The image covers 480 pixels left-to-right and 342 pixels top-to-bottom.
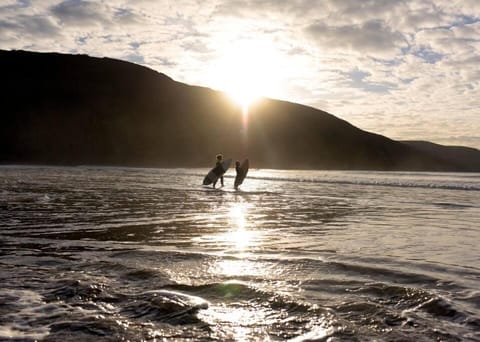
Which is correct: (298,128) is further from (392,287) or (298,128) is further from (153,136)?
(392,287)

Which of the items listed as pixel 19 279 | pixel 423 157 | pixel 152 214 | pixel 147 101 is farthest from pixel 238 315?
pixel 423 157

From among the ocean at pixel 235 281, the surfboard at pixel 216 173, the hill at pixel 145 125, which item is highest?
the hill at pixel 145 125

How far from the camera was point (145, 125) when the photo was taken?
114 meters


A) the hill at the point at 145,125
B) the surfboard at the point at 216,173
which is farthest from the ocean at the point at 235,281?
the hill at the point at 145,125

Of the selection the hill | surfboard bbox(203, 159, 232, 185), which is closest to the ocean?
surfboard bbox(203, 159, 232, 185)

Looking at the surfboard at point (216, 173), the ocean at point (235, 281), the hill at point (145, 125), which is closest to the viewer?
the ocean at point (235, 281)

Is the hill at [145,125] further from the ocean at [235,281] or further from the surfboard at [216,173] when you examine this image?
the ocean at [235,281]

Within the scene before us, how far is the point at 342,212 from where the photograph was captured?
1406cm

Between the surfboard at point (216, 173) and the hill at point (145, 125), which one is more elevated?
the hill at point (145, 125)

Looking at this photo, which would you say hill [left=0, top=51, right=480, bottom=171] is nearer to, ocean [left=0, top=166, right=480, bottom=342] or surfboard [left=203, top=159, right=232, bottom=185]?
surfboard [left=203, top=159, right=232, bottom=185]

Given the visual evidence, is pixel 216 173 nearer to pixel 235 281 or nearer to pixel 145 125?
pixel 235 281

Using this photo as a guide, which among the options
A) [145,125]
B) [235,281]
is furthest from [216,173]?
[145,125]

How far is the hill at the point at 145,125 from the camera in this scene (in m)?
104

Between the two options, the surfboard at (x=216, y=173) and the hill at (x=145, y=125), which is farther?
the hill at (x=145, y=125)
